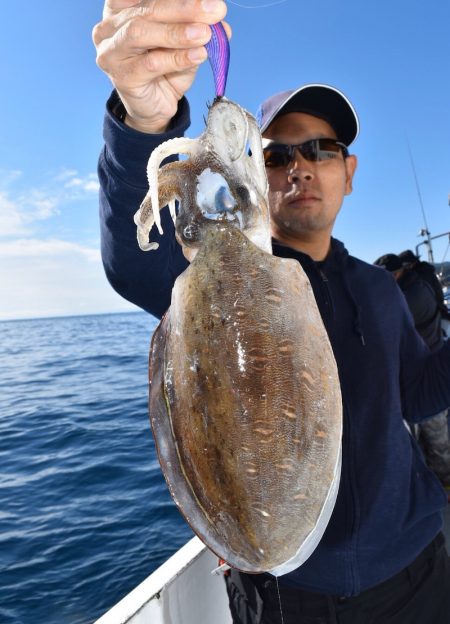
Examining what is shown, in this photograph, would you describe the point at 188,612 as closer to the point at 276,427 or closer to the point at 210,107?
the point at 276,427

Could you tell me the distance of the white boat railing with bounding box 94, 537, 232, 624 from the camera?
3.04 metres

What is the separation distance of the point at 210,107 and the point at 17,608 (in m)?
6.59

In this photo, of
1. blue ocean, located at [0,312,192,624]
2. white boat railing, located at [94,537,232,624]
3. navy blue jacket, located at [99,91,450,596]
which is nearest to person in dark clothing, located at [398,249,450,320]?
navy blue jacket, located at [99,91,450,596]

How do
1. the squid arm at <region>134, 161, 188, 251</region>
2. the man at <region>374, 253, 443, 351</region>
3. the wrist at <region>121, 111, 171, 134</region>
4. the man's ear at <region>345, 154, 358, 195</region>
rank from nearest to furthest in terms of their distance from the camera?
the squid arm at <region>134, 161, 188, 251</region>, the wrist at <region>121, 111, 171, 134</region>, the man's ear at <region>345, 154, 358, 195</region>, the man at <region>374, 253, 443, 351</region>

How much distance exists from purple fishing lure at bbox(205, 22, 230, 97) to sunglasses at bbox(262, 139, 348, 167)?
3.93 ft

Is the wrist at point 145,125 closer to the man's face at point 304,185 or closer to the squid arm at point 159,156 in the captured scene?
the squid arm at point 159,156

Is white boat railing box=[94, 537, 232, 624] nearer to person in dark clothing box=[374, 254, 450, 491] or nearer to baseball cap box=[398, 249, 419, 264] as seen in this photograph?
person in dark clothing box=[374, 254, 450, 491]

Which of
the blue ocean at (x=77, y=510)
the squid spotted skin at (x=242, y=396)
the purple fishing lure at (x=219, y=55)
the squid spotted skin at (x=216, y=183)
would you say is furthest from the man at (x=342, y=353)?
the blue ocean at (x=77, y=510)

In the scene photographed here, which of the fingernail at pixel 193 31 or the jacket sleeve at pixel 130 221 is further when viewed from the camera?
the jacket sleeve at pixel 130 221

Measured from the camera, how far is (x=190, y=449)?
1253 millimetres

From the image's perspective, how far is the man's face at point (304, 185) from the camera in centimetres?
256

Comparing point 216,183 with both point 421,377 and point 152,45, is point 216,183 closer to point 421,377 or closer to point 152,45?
point 152,45

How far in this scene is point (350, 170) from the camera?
9.49 ft

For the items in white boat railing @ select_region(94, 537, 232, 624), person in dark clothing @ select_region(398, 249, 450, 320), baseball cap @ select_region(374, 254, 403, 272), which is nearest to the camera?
white boat railing @ select_region(94, 537, 232, 624)
